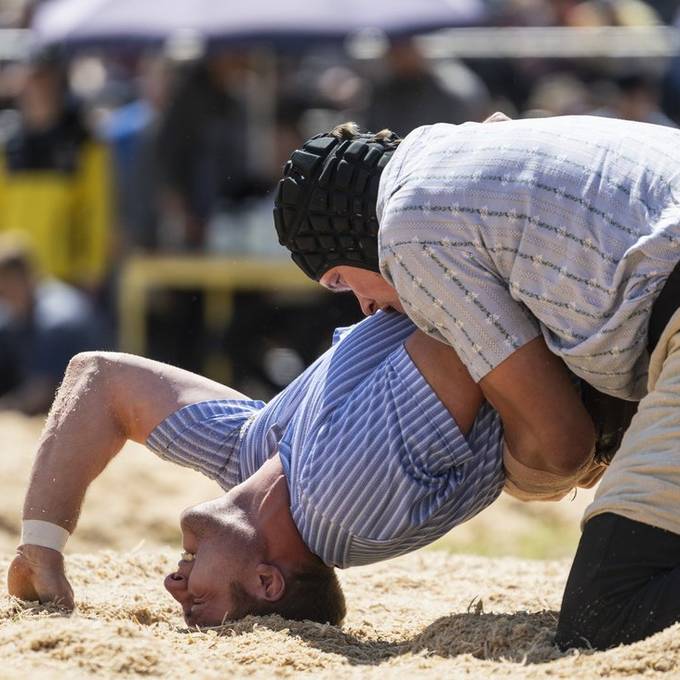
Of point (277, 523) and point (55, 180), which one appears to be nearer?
point (277, 523)

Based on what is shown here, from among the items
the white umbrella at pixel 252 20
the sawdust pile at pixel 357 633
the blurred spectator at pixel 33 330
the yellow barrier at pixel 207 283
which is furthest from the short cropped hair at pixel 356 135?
the blurred spectator at pixel 33 330

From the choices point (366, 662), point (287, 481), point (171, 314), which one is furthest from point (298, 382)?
point (171, 314)

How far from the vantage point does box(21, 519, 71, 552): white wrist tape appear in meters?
3.49

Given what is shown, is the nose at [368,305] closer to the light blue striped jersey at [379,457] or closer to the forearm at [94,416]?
the light blue striped jersey at [379,457]

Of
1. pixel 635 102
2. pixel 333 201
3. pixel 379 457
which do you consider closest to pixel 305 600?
pixel 379 457

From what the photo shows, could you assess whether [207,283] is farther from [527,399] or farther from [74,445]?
[527,399]

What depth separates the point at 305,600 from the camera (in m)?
3.44

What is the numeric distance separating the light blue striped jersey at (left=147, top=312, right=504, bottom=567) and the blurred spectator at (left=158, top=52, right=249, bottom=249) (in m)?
5.13

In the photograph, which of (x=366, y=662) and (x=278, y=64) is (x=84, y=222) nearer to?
(x=278, y=64)

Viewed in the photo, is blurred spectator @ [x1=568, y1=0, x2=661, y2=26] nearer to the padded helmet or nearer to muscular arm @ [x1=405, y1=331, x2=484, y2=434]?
the padded helmet

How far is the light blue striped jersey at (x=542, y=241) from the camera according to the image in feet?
9.73

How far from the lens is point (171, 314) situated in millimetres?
8867

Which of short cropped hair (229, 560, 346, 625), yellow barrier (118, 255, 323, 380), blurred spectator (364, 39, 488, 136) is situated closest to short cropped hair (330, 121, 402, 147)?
short cropped hair (229, 560, 346, 625)

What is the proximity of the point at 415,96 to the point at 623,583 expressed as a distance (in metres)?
5.34
